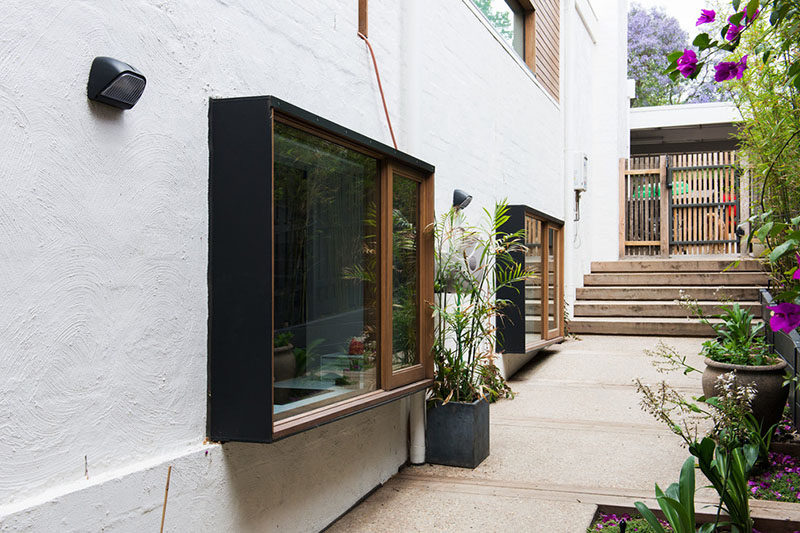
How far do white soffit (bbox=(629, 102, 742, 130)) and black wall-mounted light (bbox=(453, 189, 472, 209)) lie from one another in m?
11.1

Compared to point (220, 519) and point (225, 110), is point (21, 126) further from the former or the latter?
point (220, 519)

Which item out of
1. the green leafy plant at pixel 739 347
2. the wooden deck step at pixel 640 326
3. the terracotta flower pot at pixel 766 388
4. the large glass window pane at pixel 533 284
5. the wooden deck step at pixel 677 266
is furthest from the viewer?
the wooden deck step at pixel 677 266

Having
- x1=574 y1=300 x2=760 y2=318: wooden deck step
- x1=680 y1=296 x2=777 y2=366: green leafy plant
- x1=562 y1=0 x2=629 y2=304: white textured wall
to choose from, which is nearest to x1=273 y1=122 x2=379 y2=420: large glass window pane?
x1=680 y1=296 x2=777 y2=366: green leafy plant

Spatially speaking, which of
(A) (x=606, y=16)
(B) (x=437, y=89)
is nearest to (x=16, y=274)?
(B) (x=437, y=89)

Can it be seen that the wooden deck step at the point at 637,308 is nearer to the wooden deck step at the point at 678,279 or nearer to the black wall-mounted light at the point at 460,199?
the wooden deck step at the point at 678,279

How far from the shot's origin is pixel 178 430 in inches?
87.7

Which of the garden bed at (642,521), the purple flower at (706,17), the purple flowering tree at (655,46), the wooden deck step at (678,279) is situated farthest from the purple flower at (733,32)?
the purple flowering tree at (655,46)

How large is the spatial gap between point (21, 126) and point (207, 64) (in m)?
0.81

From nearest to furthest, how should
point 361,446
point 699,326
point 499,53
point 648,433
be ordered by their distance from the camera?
1. point 361,446
2. point 648,433
3. point 499,53
4. point 699,326

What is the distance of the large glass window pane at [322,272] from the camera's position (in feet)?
8.44

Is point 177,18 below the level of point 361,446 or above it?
above

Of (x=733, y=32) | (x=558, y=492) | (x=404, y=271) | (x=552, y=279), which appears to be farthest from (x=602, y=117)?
(x=733, y=32)

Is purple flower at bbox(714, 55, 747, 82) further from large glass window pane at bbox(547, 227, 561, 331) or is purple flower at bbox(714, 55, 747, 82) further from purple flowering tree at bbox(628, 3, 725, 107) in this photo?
purple flowering tree at bbox(628, 3, 725, 107)

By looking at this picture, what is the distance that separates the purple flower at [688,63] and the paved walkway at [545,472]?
1942 millimetres
